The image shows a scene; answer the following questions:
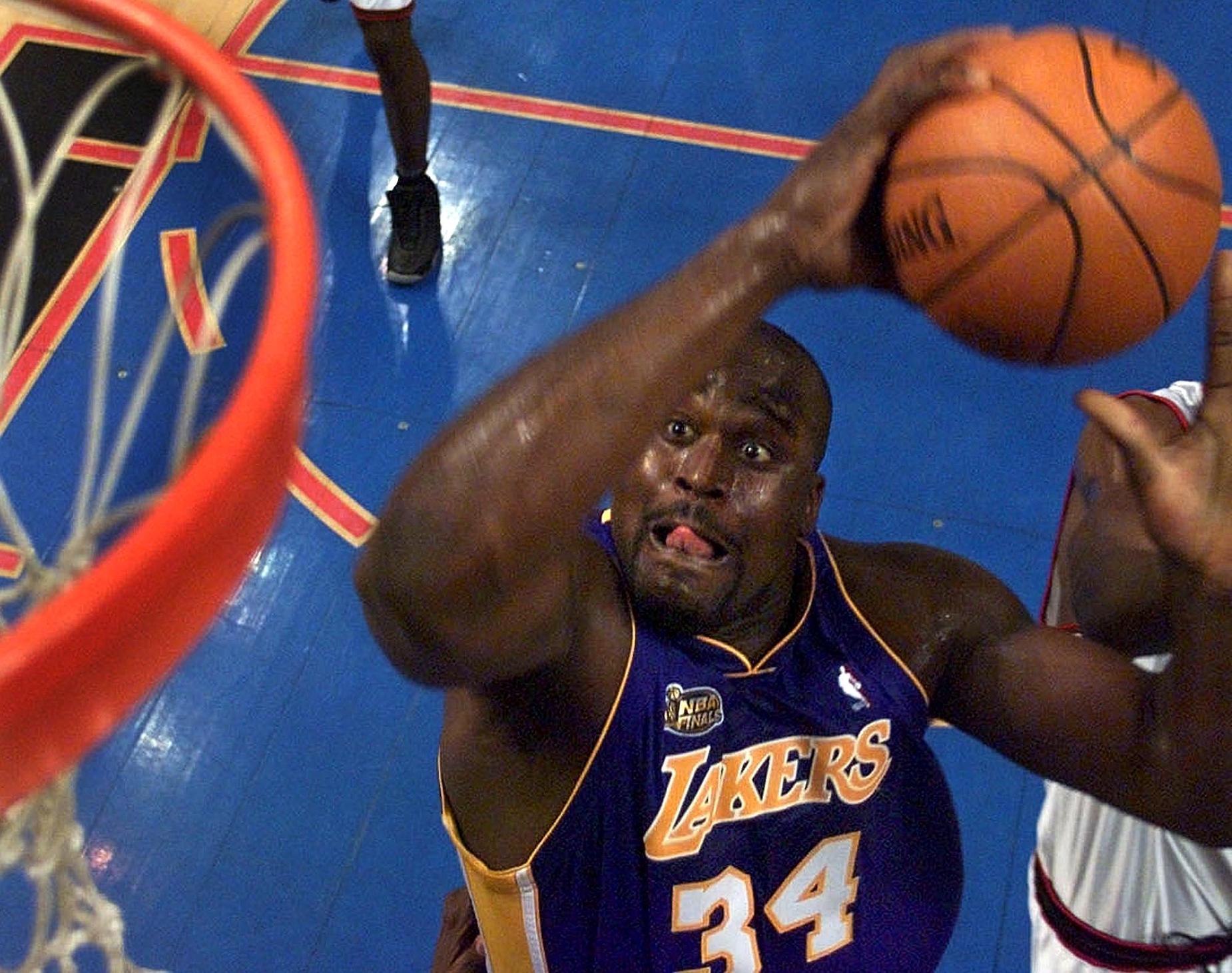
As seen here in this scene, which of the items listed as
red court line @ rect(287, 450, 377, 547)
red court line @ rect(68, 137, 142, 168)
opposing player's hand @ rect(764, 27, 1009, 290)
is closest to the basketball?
opposing player's hand @ rect(764, 27, 1009, 290)

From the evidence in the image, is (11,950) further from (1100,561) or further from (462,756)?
(1100,561)

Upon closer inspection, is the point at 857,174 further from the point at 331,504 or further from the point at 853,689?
the point at 331,504

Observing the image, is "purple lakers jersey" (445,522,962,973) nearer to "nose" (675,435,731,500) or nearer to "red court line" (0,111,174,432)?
"nose" (675,435,731,500)

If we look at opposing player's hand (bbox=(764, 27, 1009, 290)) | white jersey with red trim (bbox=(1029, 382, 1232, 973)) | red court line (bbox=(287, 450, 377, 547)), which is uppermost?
opposing player's hand (bbox=(764, 27, 1009, 290))

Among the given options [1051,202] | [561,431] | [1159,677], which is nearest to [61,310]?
[561,431]

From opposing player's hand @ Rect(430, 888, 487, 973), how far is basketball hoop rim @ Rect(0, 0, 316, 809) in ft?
4.14

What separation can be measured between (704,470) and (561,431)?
547 millimetres

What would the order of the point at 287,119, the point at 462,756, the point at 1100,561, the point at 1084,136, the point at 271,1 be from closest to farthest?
the point at 1084,136 → the point at 462,756 → the point at 1100,561 → the point at 287,119 → the point at 271,1

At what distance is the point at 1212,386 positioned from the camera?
1548 mm

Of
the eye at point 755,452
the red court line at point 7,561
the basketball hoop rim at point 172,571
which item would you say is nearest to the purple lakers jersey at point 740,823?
the eye at point 755,452

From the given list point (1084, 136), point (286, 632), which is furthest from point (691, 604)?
point (286, 632)

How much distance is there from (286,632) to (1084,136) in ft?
8.88

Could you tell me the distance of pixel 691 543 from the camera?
1799mm

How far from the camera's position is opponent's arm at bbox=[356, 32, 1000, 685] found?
1.28 meters
